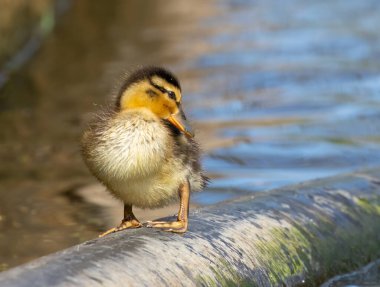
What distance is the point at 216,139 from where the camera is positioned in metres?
9.18

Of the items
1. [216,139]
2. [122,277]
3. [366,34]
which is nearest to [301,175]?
[216,139]

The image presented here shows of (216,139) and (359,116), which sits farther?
(359,116)

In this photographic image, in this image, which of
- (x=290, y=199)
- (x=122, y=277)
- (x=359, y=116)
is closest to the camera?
(x=122, y=277)

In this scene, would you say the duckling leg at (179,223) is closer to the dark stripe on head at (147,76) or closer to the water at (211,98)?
the dark stripe on head at (147,76)

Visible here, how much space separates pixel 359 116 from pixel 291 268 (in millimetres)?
5301

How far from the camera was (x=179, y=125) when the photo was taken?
4766mm

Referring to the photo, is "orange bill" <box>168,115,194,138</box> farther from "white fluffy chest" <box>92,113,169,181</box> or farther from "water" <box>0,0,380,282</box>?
"water" <box>0,0,380,282</box>

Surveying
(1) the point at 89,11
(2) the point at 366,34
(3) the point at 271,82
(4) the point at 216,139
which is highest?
(1) the point at 89,11

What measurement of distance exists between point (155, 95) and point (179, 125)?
170 millimetres

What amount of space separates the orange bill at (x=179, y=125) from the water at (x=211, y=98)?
2.05 ft

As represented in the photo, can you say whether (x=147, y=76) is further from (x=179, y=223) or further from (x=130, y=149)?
(x=179, y=223)

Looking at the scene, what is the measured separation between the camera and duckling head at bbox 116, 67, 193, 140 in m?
4.70

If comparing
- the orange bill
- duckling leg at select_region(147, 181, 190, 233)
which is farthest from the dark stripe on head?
duckling leg at select_region(147, 181, 190, 233)

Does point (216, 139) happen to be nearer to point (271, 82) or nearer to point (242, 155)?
point (242, 155)
